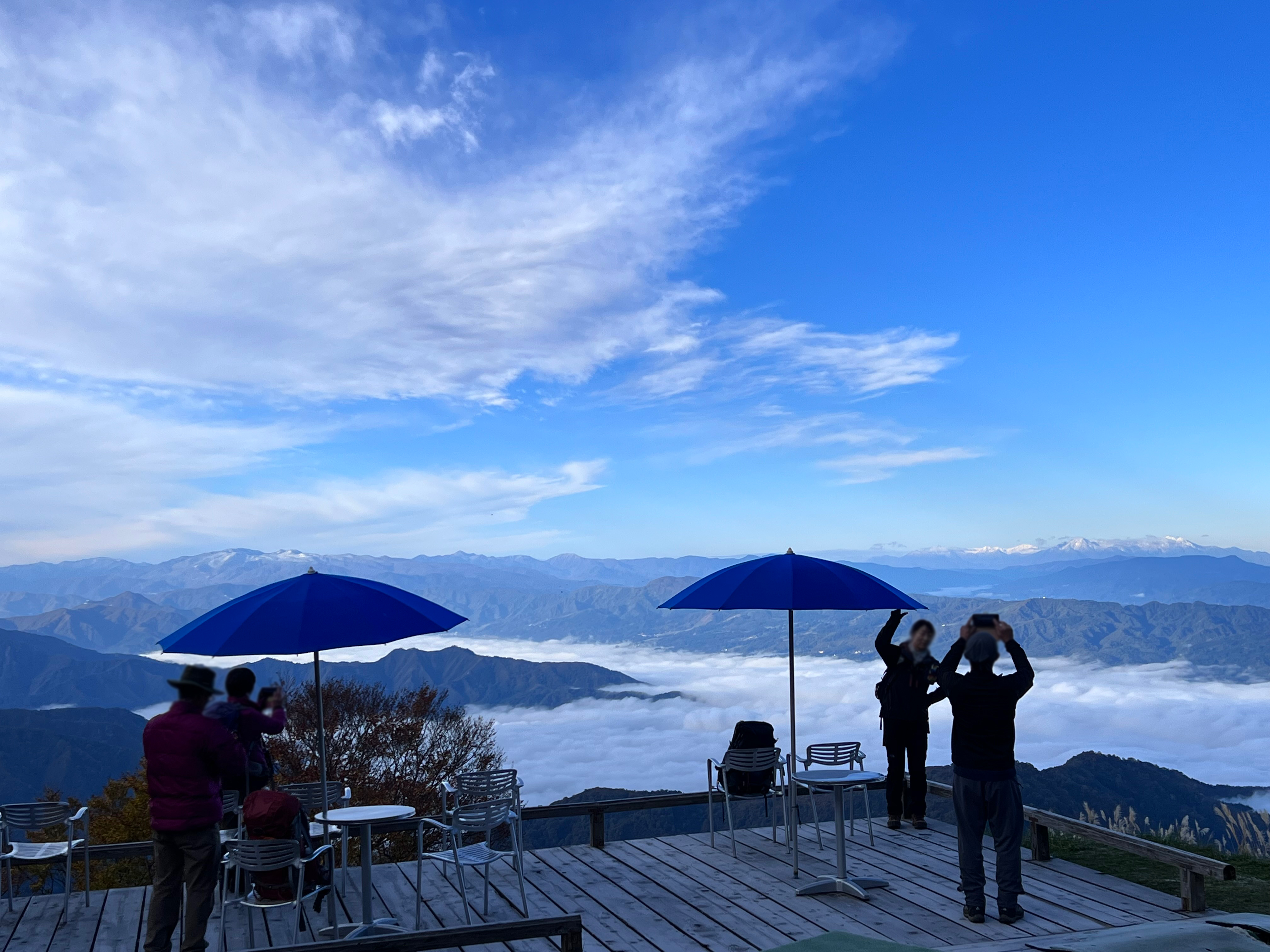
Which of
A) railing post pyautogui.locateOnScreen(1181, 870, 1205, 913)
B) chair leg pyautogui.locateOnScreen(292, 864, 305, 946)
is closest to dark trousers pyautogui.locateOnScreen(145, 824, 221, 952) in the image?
chair leg pyautogui.locateOnScreen(292, 864, 305, 946)

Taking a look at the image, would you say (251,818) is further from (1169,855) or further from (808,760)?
(1169,855)

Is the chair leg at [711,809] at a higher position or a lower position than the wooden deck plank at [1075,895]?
higher

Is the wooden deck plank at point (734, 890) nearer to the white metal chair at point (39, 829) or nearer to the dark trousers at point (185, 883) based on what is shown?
the dark trousers at point (185, 883)

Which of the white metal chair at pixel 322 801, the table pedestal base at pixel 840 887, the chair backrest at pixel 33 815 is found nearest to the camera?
the table pedestal base at pixel 840 887

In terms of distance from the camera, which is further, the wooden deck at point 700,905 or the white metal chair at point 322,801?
the white metal chair at point 322,801

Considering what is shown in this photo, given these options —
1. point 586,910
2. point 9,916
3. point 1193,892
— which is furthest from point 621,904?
point 9,916

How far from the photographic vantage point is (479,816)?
6363mm

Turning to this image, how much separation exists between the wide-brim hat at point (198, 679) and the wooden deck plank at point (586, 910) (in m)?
2.31

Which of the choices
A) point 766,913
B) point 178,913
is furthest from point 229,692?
point 766,913

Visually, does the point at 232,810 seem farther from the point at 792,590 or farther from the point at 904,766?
the point at 904,766

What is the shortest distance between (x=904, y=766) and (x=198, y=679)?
6311mm

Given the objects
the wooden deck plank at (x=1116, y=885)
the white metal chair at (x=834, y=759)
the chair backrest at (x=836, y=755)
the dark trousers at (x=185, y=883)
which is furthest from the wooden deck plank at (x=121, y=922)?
the wooden deck plank at (x=1116, y=885)

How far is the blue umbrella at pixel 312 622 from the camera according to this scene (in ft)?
18.3

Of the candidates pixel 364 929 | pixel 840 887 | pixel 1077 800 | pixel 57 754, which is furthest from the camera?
pixel 57 754
